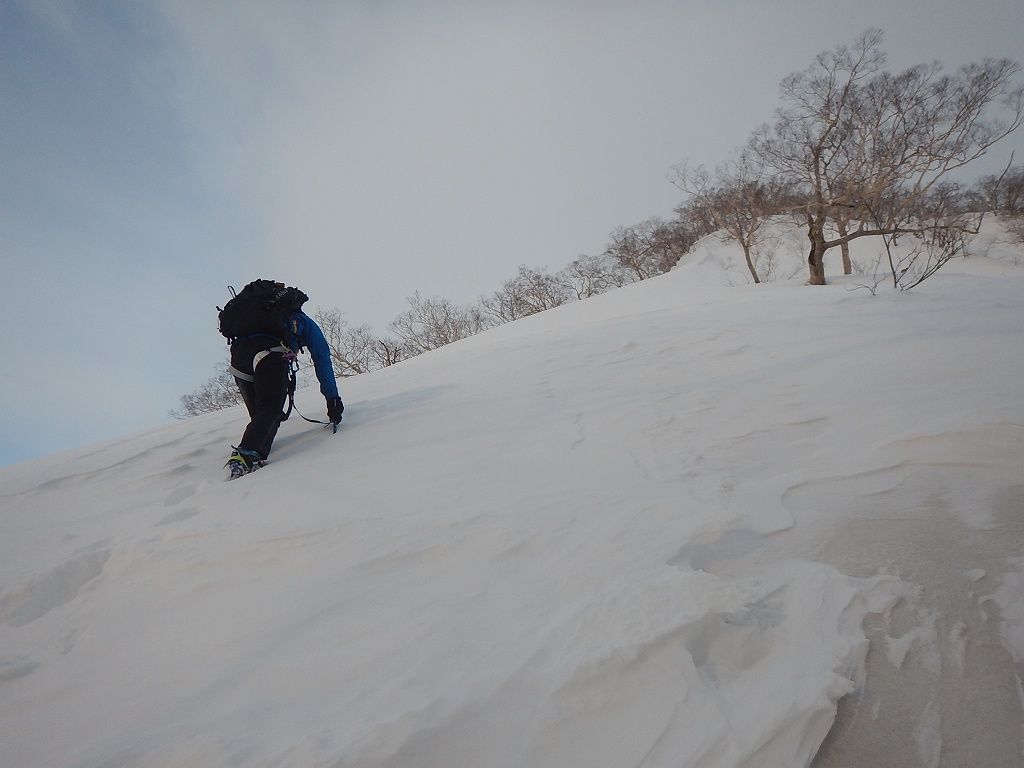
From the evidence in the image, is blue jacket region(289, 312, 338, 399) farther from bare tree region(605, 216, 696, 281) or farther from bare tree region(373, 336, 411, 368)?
bare tree region(605, 216, 696, 281)

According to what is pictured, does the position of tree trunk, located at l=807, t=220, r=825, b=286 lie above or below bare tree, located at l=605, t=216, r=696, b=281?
below

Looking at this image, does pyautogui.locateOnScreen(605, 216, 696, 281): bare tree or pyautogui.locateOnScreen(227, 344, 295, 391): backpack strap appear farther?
pyautogui.locateOnScreen(605, 216, 696, 281): bare tree

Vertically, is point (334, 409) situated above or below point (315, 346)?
below

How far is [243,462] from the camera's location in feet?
8.66

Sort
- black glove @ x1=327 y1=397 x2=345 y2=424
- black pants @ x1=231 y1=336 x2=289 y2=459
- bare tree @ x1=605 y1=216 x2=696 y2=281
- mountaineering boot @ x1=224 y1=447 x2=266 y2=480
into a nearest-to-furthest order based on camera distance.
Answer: mountaineering boot @ x1=224 y1=447 x2=266 y2=480 < black pants @ x1=231 y1=336 x2=289 y2=459 < black glove @ x1=327 y1=397 x2=345 y2=424 < bare tree @ x1=605 y1=216 x2=696 y2=281

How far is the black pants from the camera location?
Answer: 2807mm

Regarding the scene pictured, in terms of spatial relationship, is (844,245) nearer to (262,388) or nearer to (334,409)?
(334,409)

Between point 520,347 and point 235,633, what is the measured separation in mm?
4584

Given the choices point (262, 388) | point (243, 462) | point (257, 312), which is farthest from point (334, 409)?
point (257, 312)

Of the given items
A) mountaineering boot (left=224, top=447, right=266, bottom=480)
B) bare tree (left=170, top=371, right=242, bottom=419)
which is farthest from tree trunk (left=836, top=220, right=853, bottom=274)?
bare tree (left=170, top=371, right=242, bottom=419)

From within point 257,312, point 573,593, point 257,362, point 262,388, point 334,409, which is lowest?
point 573,593

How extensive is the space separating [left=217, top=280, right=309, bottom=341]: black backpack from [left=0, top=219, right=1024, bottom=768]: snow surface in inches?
42.3

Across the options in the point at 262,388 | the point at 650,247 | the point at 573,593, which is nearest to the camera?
the point at 573,593

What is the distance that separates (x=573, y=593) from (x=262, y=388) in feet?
A: 9.08
